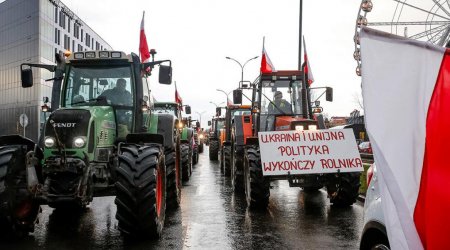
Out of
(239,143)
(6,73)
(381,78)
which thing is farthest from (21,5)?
(381,78)

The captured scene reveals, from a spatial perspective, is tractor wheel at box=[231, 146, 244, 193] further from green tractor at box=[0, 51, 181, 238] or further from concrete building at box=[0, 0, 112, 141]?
concrete building at box=[0, 0, 112, 141]

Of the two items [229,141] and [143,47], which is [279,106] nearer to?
[143,47]

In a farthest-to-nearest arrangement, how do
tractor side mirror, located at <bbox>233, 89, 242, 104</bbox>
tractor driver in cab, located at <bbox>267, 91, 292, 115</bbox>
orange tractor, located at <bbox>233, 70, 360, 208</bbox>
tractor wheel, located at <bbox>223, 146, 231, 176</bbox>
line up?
tractor wheel, located at <bbox>223, 146, 231, 176</bbox> < tractor side mirror, located at <bbox>233, 89, 242, 104</bbox> < tractor driver in cab, located at <bbox>267, 91, 292, 115</bbox> < orange tractor, located at <bbox>233, 70, 360, 208</bbox>

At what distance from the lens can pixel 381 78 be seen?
2143 millimetres

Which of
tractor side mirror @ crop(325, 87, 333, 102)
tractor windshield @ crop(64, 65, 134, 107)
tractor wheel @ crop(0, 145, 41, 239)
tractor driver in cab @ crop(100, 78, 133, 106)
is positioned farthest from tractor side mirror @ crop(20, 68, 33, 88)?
tractor side mirror @ crop(325, 87, 333, 102)

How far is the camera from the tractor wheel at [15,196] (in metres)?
5.64

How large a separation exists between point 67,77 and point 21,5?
49416 millimetres

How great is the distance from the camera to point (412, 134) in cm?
208

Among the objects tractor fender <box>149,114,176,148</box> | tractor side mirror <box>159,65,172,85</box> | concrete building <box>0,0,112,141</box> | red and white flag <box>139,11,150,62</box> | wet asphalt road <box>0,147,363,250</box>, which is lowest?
wet asphalt road <box>0,147,363,250</box>

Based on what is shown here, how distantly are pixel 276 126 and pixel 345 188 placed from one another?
2102 millimetres

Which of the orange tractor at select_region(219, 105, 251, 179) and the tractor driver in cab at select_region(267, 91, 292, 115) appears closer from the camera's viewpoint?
the tractor driver in cab at select_region(267, 91, 292, 115)

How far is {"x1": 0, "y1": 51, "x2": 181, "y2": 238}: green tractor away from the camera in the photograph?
576 centimetres

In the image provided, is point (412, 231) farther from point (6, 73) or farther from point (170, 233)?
point (6, 73)

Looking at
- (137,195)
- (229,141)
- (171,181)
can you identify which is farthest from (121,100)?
(229,141)
